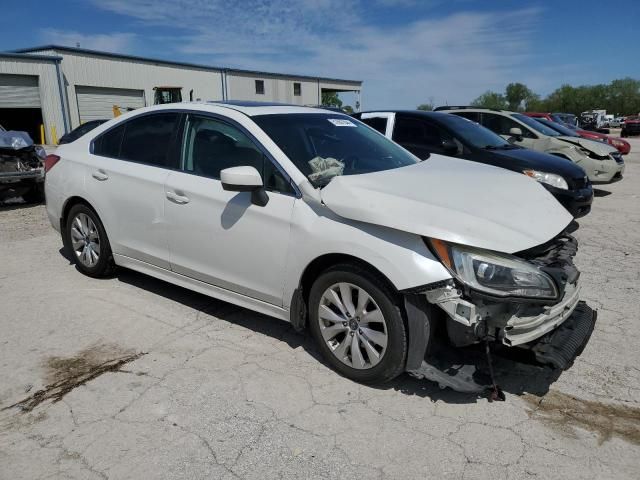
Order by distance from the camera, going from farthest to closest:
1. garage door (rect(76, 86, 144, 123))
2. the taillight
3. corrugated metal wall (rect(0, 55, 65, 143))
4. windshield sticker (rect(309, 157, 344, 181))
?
garage door (rect(76, 86, 144, 123)) → corrugated metal wall (rect(0, 55, 65, 143)) → the taillight → windshield sticker (rect(309, 157, 344, 181))

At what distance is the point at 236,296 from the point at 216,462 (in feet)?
4.52

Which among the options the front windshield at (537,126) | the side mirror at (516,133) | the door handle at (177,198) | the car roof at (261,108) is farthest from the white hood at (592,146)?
the door handle at (177,198)

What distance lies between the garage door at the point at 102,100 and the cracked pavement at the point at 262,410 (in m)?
29.0

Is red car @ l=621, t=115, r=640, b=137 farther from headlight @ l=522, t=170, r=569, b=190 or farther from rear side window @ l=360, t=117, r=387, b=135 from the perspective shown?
rear side window @ l=360, t=117, r=387, b=135

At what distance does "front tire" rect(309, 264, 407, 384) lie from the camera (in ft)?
9.68

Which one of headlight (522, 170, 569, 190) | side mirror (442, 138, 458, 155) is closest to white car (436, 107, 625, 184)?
headlight (522, 170, 569, 190)

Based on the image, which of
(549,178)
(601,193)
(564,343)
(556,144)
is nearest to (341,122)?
(564,343)

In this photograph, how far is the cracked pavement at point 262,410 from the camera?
2.53 metres

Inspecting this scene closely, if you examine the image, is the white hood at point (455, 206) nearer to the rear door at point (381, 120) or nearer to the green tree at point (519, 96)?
the rear door at point (381, 120)

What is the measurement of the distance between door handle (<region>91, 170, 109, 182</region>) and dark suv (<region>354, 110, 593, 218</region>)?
389cm

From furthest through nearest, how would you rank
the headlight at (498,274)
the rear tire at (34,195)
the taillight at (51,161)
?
the rear tire at (34,195) → the taillight at (51,161) → the headlight at (498,274)

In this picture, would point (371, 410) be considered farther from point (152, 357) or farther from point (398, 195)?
point (152, 357)

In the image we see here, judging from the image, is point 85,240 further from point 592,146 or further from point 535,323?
point 592,146

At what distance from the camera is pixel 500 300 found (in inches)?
104
